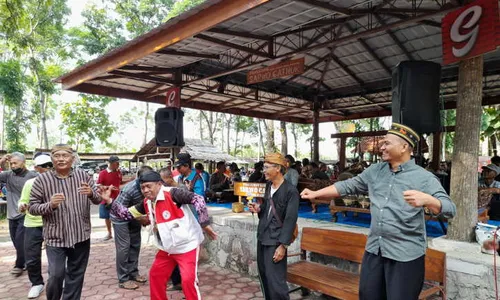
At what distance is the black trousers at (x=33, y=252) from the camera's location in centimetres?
439

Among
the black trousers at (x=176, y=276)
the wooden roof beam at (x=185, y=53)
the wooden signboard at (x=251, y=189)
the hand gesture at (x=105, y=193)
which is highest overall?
the wooden roof beam at (x=185, y=53)

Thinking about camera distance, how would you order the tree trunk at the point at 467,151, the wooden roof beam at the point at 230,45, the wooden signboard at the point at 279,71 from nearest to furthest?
the tree trunk at the point at 467,151 → the wooden roof beam at the point at 230,45 → the wooden signboard at the point at 279,71

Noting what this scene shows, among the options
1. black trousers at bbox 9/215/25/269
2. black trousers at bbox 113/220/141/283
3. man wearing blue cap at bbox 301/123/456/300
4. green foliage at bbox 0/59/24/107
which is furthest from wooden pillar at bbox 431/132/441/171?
green foliage at bbox 0/59/24/107

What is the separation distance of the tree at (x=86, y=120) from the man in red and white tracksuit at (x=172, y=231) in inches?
700

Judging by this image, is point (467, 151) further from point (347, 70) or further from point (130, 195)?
point (347, 70)

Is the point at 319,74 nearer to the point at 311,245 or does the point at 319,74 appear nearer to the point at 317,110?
the point at 317,110

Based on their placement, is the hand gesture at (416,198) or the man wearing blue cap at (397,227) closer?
the hand gesture at (416,198)

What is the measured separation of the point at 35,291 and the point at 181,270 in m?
2.51

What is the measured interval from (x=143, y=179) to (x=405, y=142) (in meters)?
2.21

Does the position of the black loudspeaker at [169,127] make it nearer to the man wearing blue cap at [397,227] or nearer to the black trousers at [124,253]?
the black trousers at [124,253]

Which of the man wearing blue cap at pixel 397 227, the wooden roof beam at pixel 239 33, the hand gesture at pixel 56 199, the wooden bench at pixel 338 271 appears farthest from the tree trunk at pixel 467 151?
the hand gesture at pixel 56 199

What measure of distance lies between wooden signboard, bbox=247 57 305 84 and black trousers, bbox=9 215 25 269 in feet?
15.6

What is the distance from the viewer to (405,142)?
2.30 meters

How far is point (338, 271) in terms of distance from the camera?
3881mm
